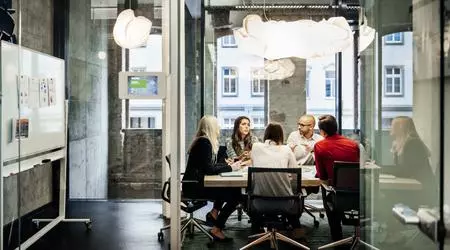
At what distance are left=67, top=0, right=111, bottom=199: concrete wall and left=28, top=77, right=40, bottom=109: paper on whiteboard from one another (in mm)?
1789

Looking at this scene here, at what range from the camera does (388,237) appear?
200cm

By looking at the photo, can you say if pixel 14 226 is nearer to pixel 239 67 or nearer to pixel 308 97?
pixel 239 67

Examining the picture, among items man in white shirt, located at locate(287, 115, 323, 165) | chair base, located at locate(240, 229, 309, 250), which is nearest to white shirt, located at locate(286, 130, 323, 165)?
man in white shirt, located at locate(287, 115, 323, 165)

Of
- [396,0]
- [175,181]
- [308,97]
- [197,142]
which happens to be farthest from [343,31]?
[396,0]

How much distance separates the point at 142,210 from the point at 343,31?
3.41m

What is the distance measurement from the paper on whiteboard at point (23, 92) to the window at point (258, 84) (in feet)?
15.9

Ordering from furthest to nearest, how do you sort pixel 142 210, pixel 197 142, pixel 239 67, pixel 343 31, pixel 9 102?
pixel 239 67 → pixel 142 210 → pixel 343 31 → pixel 197 142 → pixel 9 102

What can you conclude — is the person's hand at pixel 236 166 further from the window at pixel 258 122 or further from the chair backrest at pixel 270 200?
the window at pixel 258 122

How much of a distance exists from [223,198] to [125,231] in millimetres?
1205

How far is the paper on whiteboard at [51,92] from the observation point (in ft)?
17.3

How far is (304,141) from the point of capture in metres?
6.53

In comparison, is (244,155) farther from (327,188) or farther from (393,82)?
(393,82)

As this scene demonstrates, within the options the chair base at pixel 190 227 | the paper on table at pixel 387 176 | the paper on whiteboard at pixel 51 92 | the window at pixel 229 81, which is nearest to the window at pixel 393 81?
the paper on table at pixel 387 176

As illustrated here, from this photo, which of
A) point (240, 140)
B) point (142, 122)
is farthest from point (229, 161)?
point (142, 122)
